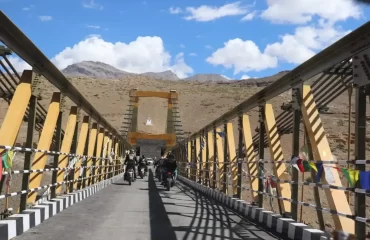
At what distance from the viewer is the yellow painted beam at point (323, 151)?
716 centimetres

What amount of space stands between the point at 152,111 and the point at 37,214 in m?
122

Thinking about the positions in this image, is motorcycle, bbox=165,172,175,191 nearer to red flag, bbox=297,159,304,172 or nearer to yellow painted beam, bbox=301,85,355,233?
red flag, bbox=297,159,304,172

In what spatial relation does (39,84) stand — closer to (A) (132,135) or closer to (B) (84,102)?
(B) (84,102)

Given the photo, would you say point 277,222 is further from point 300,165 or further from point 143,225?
point 143,225

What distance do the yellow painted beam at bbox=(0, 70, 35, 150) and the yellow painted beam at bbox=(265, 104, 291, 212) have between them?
458 centimetres

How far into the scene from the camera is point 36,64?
8836mm

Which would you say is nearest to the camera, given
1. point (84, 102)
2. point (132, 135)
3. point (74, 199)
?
point (74, 199)

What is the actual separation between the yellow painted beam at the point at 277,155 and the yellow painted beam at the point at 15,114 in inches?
180

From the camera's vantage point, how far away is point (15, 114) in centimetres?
798

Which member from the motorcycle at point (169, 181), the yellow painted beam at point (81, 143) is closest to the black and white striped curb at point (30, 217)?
the yellow painted beam at point (81, 143)

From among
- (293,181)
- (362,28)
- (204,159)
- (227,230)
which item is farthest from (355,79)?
(204,159)

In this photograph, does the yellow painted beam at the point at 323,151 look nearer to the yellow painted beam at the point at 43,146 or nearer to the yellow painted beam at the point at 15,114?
the yellow painted beam at the point at 15,114

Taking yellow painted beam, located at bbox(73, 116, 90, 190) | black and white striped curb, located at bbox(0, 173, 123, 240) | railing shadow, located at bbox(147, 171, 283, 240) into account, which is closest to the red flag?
railing shadow, located at bbox(147, 171, 283, 240)

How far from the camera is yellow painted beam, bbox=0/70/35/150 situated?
7.86 metres
